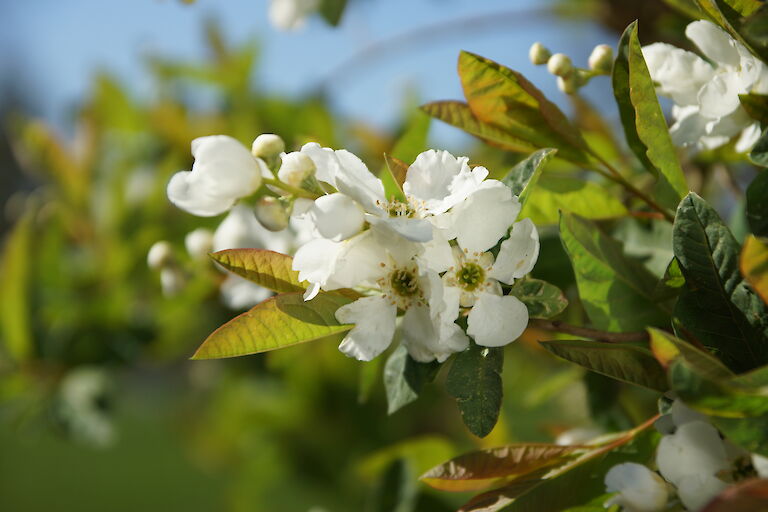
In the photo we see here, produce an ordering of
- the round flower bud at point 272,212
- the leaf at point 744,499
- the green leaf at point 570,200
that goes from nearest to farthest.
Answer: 1. the leaf at point 744,499
2. the round flower bud at point 272,212
3. the green leaf at point 570,200

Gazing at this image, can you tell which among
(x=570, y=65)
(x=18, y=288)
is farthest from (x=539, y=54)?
(x=18, y=288)

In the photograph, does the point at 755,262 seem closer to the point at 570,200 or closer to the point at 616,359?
the point at 616,359

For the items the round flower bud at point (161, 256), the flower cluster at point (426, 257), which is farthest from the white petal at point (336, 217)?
the round flower bud at point (161, 256)

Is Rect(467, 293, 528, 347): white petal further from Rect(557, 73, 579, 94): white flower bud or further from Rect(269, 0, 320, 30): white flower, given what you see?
Rect(269, 0, 320, 30): white flower

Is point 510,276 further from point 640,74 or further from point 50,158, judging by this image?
point 50,158

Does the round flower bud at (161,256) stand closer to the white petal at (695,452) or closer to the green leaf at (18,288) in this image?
the green leaf at (18,288)
